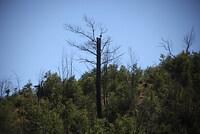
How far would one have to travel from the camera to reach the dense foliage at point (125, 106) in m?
6.77

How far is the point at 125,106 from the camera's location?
12.9 m

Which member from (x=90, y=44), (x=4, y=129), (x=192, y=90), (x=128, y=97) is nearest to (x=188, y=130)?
(x=192, y=90)

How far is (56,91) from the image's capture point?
1720 cm

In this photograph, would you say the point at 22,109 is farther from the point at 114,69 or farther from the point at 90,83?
the point at 114,69

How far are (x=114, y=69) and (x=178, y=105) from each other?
12479 mm

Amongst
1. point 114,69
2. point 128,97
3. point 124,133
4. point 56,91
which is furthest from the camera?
point 114,69

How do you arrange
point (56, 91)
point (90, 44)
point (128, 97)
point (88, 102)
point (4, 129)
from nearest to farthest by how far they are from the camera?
point (4, 129)
point (90, 44)
point (128, 97)
point (88, 102)
point (56, 91)

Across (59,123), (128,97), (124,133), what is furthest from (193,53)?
(59,123)

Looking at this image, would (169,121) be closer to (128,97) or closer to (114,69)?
(128,97)

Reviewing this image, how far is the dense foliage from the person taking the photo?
22.2ft

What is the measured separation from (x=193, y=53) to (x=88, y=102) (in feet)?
33.1

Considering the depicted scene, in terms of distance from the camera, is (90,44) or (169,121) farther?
(90,44)

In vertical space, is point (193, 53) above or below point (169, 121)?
above

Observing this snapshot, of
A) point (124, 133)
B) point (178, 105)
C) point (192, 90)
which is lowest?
point (124, 133)
